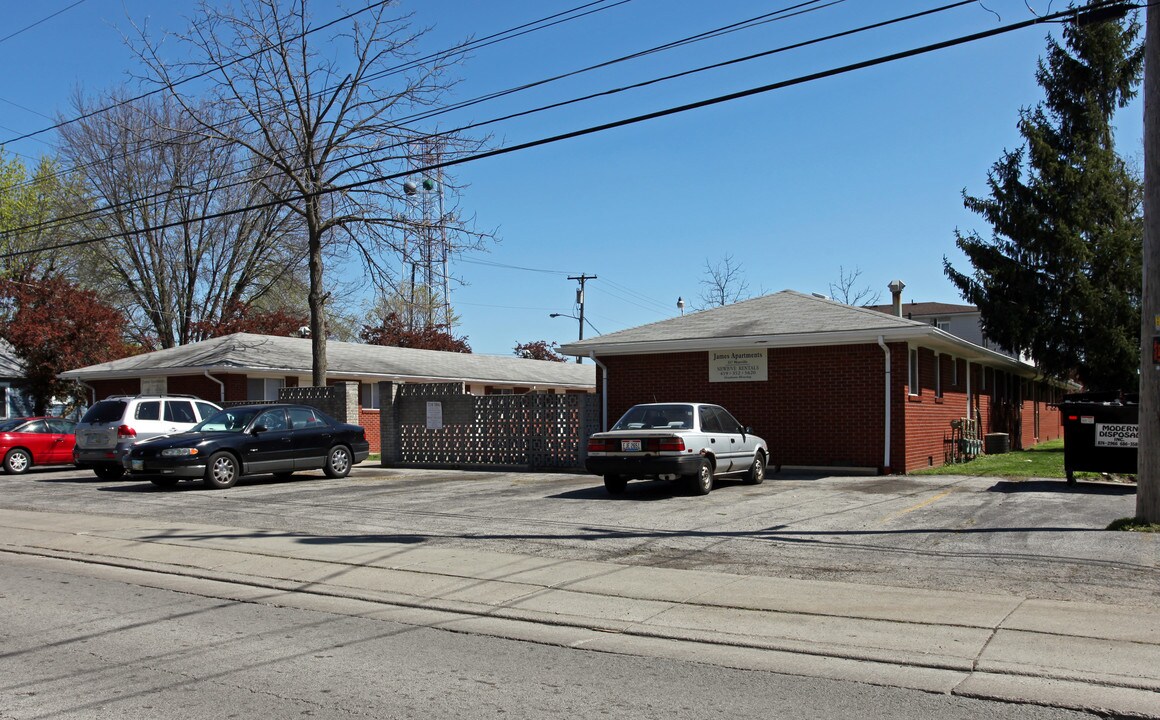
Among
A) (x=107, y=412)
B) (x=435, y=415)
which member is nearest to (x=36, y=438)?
(x=107, y=412)

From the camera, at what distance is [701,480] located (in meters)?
14.9

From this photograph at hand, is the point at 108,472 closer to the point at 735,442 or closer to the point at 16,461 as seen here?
the point at 16,461

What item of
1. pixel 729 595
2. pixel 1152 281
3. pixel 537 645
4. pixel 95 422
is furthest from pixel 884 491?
pixel 95 422

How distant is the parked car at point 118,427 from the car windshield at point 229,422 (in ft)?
8.39

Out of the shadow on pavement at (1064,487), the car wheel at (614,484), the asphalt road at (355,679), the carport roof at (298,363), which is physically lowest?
the asphalt road at (355,679)

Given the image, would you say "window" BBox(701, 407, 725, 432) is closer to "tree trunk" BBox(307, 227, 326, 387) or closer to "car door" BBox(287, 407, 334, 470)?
"car door" BBox(287, 407, 334, 470)

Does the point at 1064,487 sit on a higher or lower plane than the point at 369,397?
lower

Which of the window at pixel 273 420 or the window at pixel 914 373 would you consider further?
the window at pixel 914 373

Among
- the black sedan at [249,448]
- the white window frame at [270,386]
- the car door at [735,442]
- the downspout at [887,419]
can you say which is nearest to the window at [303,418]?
the black sedan at [249,448]

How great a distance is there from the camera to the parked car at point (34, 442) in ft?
76.6

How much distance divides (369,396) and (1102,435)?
25780 millimetres

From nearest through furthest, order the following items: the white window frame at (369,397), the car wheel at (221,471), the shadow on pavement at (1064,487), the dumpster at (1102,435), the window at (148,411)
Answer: the dumpster at (1102,435) → the shadow on pavement at (1064,487) → the car wheel at (221,471) → the window at (148,411) → the white window frame at (369,397)

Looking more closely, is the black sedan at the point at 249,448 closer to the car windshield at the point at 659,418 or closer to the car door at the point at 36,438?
the car door at the point at 36,438

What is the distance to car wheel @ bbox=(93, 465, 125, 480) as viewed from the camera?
816 inches
